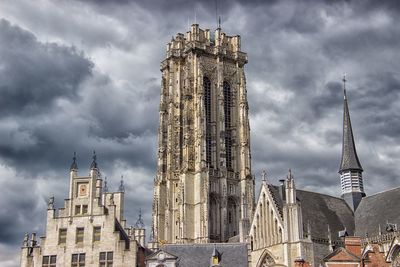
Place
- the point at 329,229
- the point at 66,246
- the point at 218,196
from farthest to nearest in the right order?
the point at 218,196, the point at 329,229, the point at 66,246

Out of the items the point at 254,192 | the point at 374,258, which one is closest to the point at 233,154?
the point at 254,192

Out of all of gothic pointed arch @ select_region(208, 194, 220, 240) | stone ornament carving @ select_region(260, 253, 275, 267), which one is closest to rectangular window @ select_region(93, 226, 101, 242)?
stone ornament carving @ select_region(260, 253, 275, 267)

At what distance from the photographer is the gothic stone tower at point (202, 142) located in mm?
97312

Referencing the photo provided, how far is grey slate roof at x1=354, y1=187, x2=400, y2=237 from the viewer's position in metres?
66.9

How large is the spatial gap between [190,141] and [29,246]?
58541 mm

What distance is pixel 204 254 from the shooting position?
148ft

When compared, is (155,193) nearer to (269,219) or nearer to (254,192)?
(254,192)

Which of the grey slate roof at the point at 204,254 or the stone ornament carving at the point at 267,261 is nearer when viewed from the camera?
the grey slate roof at the point at 204,254

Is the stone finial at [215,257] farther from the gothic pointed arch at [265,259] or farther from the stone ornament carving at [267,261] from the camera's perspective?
the gothic pointed arch at [265,259]

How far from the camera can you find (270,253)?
62500 millimetres

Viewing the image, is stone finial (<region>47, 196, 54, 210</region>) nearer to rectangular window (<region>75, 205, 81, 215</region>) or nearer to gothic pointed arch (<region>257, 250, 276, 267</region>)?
rectangular window (<region>75, 205, 81, 215</region>)

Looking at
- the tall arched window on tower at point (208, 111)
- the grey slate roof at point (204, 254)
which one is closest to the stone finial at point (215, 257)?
the grey slate roof at point (204, 254)

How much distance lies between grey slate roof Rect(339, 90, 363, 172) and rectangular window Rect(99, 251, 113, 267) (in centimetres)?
4270

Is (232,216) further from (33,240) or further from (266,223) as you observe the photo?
(33,240)
